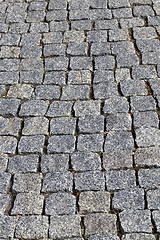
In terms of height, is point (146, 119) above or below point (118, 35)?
below

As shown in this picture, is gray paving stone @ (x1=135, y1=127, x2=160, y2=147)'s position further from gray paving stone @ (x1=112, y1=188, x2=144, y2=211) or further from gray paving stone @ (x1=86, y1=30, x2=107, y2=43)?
gray paving stone @ (x1=86, y1=30, x2=107, y2=43)

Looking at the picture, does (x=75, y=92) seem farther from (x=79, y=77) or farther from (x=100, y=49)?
(x=100, y=49)

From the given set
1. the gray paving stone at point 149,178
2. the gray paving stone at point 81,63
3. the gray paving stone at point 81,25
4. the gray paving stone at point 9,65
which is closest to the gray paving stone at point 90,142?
the gray paving stone at point 149,178

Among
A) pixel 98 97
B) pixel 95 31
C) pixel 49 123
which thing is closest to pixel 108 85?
pixel 98 97

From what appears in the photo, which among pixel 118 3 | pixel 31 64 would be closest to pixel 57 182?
pixel 31 64

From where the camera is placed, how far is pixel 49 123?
161 inches

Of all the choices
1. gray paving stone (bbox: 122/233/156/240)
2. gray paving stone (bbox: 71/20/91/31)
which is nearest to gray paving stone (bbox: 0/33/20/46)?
gray paving stone (bbox: 71/20/91/31)

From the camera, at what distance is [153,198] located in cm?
317

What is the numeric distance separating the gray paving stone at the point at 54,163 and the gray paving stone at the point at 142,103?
1082 millimetres

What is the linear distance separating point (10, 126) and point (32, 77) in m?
0.96

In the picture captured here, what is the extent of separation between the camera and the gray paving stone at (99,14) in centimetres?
565

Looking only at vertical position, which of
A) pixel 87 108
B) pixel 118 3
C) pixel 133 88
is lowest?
pixel 87 108

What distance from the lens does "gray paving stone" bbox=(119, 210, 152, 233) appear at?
2971mm

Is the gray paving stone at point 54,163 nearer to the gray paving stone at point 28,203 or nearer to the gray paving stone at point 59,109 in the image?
the gray paving stone at point 28,203
